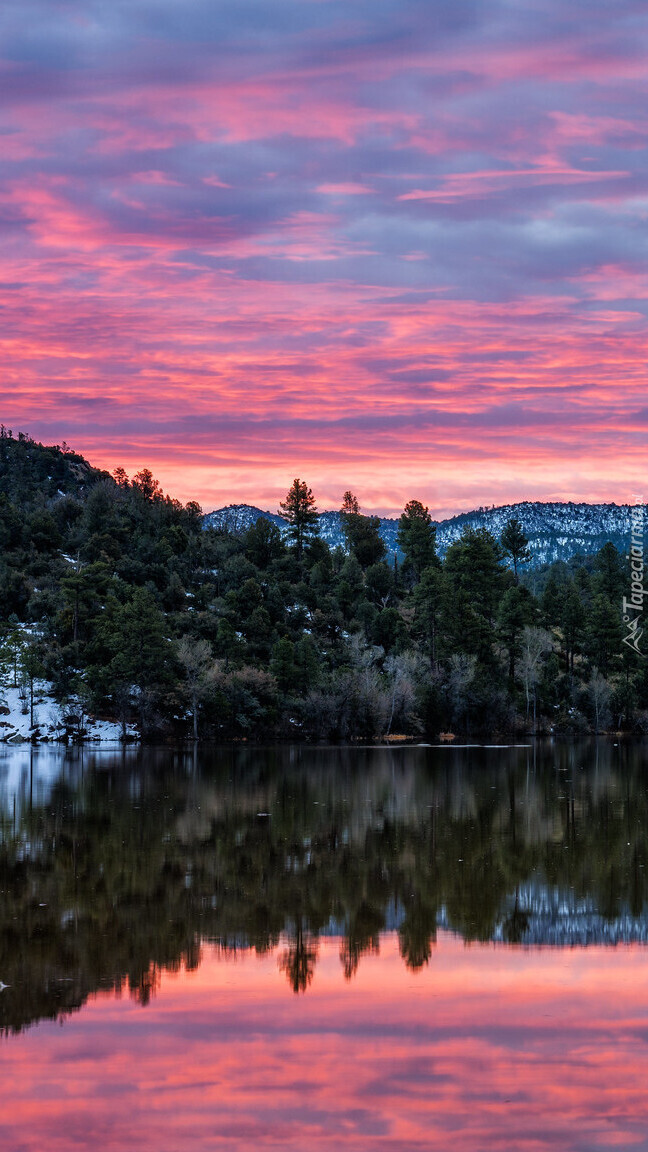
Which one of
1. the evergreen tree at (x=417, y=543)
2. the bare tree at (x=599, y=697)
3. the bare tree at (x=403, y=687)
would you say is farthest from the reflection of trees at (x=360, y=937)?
the evergreen tree at (x=417, y=543)

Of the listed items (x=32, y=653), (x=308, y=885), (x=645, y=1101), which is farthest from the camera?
(x=32, y=653)

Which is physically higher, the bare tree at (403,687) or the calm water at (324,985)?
the bare tree at (403,687)

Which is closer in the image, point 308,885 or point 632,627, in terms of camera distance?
point 308,885

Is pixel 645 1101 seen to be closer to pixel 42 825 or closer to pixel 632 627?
pixel 42 825

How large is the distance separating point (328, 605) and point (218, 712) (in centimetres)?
3882

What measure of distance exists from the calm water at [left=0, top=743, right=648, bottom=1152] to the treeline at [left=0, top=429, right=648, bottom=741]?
6392 centimetres

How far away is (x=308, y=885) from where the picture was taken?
22703 mm

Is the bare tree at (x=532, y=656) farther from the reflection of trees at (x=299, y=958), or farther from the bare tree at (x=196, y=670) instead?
the reflection of trees at (x=299, y=958)

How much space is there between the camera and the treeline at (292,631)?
97.8 m

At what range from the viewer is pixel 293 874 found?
79.0ft

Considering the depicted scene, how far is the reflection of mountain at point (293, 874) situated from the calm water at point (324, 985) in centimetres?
9

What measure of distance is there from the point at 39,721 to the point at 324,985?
3294 inches

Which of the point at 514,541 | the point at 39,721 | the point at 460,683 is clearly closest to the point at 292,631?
the point at 460,683

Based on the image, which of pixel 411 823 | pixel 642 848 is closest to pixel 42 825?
pixel 411 823
